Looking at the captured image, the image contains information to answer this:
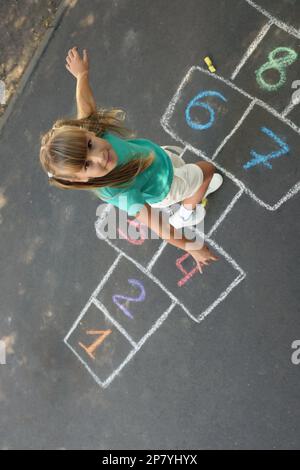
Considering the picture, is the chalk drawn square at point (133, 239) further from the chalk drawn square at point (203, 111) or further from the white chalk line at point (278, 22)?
the white chalk line at point (278, 22)

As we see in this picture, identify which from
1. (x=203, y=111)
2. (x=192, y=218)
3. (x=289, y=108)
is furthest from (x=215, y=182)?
(x=289, y=108)

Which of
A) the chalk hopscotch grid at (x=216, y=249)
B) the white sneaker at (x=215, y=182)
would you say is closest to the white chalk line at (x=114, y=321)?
the chalk hopscotch grid at (x=216, y=249)

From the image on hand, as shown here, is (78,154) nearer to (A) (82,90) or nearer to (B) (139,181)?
(B) (139,181)

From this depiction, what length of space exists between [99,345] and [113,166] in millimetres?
1997

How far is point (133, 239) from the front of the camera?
3768mm

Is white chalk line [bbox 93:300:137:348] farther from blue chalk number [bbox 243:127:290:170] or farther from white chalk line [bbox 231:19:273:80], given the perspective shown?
white chalk line [bbox 231:19:273:80]

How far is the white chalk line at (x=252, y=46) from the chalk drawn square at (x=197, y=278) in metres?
1.30

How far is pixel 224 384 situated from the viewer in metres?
3.29

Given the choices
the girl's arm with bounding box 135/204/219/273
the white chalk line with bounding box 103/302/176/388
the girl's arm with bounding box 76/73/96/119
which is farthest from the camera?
the white chalk line with bounding box 103/302/176/388

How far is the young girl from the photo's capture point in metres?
2.24

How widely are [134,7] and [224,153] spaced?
1680 millimetres

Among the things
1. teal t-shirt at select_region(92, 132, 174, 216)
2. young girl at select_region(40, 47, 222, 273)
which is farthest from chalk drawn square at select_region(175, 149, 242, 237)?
teal t-shirt at select_region(92, 132, 174, 216)

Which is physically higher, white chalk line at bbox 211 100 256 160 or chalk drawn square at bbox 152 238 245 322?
white chalk line at bbox 211 100 256 160
